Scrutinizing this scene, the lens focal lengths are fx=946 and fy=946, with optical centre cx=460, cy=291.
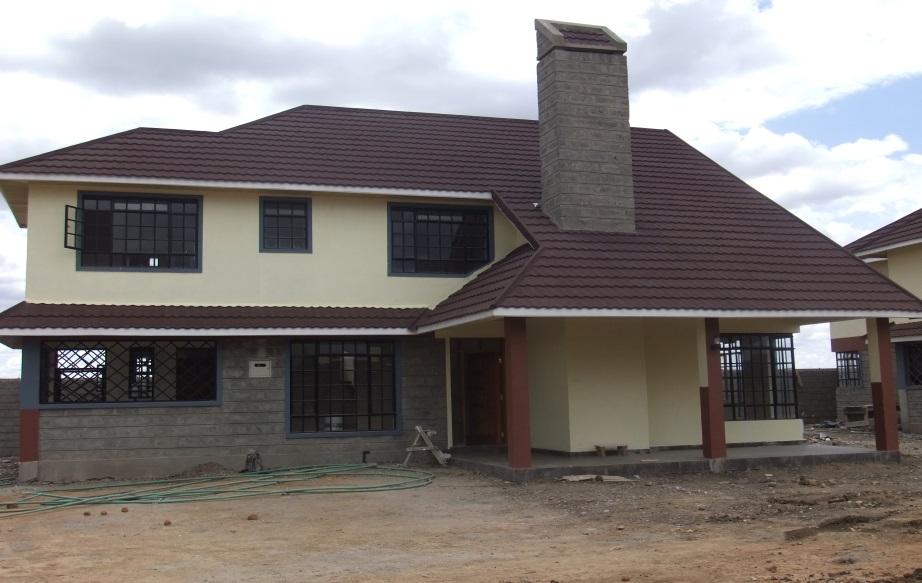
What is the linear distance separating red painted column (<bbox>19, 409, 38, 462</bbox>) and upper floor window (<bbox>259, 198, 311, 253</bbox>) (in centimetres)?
482

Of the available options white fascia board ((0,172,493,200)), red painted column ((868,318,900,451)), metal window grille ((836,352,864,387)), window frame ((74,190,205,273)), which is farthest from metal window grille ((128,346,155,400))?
metal window grille ((836,352,864,387))

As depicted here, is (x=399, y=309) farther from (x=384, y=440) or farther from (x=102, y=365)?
(x=102, y=365)

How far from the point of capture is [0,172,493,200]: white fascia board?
15.7 m

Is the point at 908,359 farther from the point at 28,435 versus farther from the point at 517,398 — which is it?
the point at 28,435

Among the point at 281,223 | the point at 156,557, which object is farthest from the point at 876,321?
the point at 156,557

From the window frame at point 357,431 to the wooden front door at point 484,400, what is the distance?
1416 mm

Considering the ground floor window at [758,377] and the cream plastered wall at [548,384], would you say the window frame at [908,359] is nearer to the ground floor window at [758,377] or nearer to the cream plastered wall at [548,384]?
the ground floor window at [758,377]

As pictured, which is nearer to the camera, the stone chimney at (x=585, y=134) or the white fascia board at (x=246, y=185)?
the white fascia board at (x=246, y=185)

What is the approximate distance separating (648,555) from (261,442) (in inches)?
368

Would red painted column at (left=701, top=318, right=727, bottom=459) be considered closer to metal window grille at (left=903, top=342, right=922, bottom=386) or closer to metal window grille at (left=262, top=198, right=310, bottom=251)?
metal window grille at (left=262, top=198, right=310, bottom=251)

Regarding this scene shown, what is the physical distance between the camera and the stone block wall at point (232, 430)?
15586 millimetres

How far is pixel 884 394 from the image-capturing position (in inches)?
629

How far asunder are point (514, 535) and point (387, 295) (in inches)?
321

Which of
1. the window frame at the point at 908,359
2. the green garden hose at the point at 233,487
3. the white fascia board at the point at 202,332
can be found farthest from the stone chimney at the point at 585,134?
the window frame at the point at 908,359
